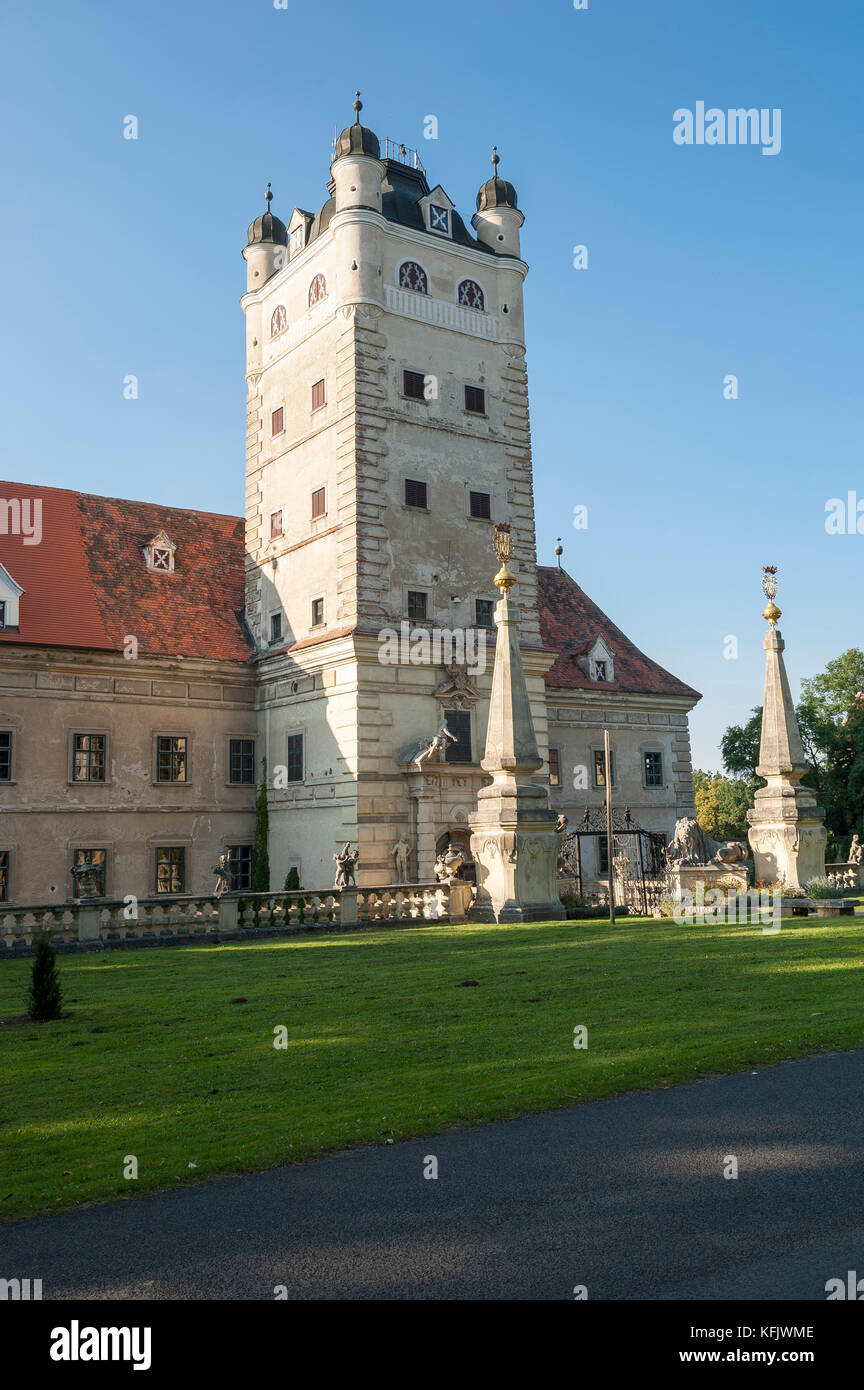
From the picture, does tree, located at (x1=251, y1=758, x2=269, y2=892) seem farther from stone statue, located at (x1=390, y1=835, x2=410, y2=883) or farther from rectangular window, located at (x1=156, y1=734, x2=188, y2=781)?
stone statue, located at (x1=390, y1=835, x2=410, y2=883)

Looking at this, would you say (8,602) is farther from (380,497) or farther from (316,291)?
(316,291)

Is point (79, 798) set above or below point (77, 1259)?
above

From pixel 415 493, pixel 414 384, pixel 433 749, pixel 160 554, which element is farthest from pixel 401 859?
pixel 414 384

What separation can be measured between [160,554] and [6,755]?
36.3 feet

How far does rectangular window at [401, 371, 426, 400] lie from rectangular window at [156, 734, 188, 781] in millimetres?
15086

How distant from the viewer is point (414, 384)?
38.6m

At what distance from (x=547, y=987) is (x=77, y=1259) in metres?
9.61

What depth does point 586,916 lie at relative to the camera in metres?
28.2

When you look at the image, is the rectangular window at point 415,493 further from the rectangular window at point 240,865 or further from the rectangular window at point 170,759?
the rectangular window at point 240,865

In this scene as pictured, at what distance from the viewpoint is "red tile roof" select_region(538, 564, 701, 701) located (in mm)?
46812

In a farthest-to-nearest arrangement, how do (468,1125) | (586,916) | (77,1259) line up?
(586,916) < (468,1125) < (77,1259)
